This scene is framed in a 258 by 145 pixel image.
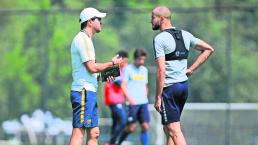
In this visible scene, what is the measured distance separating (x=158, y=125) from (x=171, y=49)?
9.98 m

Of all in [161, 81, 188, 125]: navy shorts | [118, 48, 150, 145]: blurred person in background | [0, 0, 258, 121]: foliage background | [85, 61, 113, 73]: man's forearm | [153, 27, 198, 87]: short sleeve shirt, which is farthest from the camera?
[0, 0, 258, 121]: foliage background

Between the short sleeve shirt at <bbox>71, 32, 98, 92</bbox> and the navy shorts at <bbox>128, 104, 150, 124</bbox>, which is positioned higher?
the short sleeve shirt at <bbox>71, 32, 98, 92</bbox>

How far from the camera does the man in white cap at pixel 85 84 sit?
10.8m

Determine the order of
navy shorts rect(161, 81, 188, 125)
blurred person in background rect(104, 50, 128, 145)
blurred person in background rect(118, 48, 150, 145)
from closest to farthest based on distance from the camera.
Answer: navy shorts rect(161, 81, 188, 125) → blurred person in background rect(118, 48, 150, 145) → blurred person in background rect(104, 50, 128, 145)

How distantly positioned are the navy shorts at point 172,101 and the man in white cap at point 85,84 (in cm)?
80

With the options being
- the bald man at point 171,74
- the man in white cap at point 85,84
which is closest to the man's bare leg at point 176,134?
the bald man at point 171,74

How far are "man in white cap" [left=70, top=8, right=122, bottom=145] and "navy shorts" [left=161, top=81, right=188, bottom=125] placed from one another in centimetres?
80

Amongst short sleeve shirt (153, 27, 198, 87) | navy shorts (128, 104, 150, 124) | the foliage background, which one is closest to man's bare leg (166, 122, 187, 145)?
short sleeve shirt (153, 27, 198, 87)

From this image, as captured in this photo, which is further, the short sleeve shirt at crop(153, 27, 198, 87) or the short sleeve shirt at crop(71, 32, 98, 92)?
the short sleeve shirt at crop(153, 27, 198, 87)

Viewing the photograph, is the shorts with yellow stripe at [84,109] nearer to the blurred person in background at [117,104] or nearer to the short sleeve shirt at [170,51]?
the short sleeve shirt at [170,51]

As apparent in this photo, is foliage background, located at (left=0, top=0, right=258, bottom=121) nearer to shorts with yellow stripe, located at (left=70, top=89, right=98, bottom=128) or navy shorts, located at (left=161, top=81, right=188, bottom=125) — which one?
navy shorts, located at (left=161, top=81, right=188, bottom=125)

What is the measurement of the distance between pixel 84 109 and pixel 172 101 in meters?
1.14

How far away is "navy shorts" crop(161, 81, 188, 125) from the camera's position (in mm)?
11219

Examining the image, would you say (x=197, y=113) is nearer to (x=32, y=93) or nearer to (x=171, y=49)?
(x=32, y=93)
